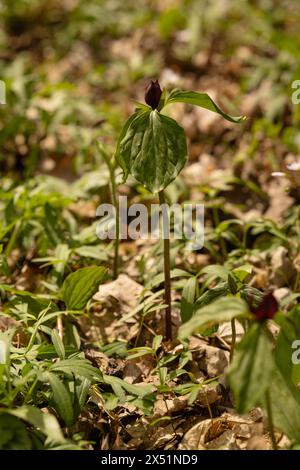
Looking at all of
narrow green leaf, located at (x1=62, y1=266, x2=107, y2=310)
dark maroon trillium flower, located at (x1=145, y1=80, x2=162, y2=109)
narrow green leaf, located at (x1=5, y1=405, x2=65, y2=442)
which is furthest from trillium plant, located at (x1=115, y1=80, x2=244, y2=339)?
narrow green leaf, located at (x1=5, y1=405, x2=65, y2=442)

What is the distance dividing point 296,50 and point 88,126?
1278mm

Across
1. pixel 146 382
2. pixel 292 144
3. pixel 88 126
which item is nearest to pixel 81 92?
pixel 88 126

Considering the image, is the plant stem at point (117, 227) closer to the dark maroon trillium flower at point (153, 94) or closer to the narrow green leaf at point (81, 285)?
the narrow green leaf at point (81, 285)

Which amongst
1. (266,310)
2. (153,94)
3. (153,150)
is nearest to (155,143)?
(153,150)

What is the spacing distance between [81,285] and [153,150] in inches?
22.6

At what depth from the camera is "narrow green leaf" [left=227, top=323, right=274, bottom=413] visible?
1315 millimetres

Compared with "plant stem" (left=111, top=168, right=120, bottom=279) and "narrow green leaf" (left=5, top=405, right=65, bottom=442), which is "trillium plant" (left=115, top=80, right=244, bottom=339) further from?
"narrow green leaf" (left=5, top=405, right=65, bottom=442)

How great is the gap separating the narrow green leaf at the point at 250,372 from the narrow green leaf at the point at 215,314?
2.7 inches

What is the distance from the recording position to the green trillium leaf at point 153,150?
5.68 ft

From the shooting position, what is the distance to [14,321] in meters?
2.11

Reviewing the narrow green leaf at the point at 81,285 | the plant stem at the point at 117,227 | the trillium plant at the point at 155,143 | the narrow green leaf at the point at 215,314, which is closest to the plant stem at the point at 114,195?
the plant stem at the point at 117,227
